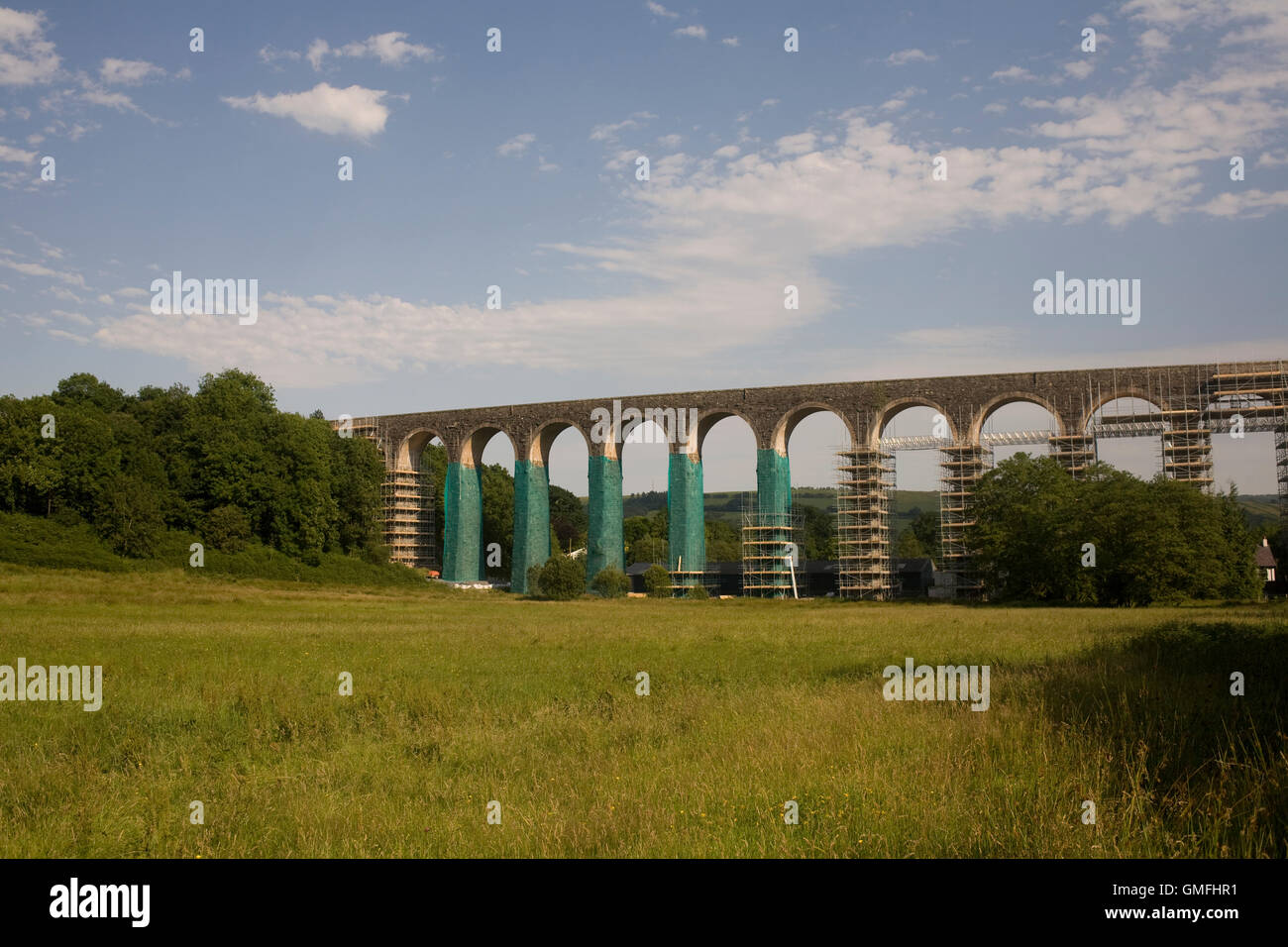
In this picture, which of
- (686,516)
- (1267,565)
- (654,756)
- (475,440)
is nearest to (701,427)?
(686,516)

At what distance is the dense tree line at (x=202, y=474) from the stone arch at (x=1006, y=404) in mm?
37554

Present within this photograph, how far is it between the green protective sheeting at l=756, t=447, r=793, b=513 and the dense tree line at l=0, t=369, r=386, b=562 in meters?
25.1

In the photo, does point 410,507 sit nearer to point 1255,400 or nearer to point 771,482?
point 771,482

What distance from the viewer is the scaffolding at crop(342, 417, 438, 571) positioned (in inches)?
2662

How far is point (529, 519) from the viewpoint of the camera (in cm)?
6222

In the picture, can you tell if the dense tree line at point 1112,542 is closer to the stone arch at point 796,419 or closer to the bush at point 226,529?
the stone arch at point 796,419

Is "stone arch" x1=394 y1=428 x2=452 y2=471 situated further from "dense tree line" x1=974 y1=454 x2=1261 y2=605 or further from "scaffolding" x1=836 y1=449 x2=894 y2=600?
"dense tree line" x1=974 y1=454 x2=1261 y2=605

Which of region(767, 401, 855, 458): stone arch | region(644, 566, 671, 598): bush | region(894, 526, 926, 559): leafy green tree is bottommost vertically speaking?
region(894, 526, 926, 559): leafy green tree

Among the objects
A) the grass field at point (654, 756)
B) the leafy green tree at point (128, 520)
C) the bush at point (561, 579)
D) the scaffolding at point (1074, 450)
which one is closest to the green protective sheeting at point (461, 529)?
the bush at point (561, 579)

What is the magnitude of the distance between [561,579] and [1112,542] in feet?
91.8

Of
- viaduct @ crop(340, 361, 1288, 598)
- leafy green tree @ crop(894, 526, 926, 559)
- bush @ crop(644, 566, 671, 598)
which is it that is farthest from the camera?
leafy green tree @ crop(894, 526, 926, 559)

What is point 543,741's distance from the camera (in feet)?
31.2

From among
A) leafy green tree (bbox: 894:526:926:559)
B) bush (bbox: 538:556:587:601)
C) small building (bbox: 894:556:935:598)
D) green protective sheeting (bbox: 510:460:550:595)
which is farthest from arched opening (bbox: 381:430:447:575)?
leafy green tree (bbox: 894:526:926:559)
